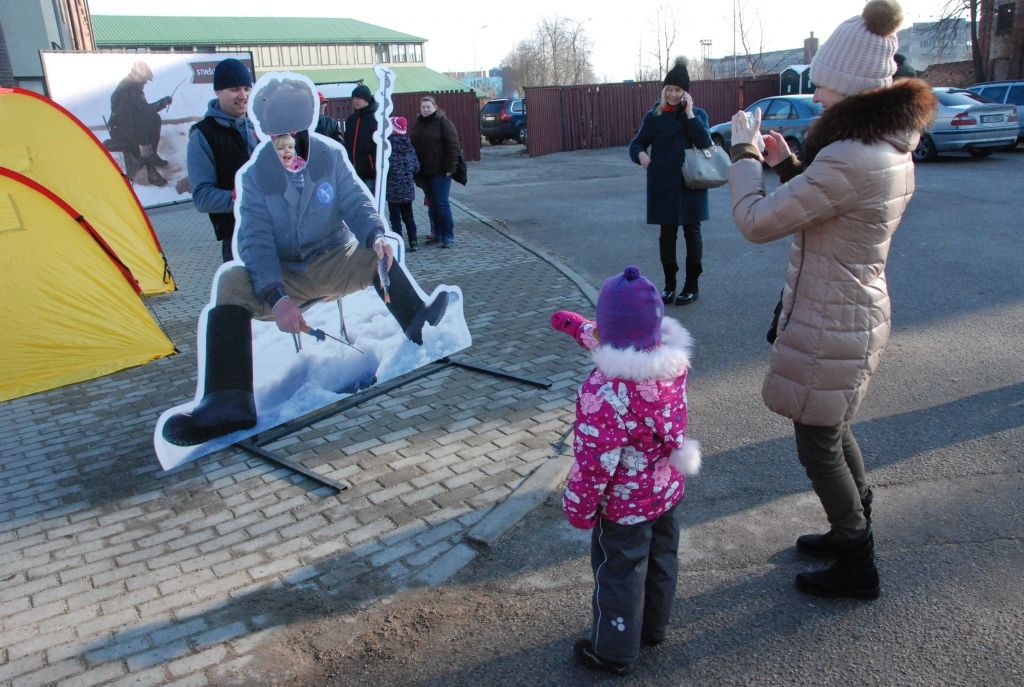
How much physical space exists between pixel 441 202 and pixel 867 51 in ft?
27.0

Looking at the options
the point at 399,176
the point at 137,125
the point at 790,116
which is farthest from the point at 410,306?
the point at 790,116

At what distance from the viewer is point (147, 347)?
6.45 m

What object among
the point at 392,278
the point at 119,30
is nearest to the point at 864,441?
the point at 392,278

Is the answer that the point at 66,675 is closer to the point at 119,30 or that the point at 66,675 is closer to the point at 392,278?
the point at 392,278

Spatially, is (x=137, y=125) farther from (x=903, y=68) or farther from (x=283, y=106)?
(x=903, y=68)

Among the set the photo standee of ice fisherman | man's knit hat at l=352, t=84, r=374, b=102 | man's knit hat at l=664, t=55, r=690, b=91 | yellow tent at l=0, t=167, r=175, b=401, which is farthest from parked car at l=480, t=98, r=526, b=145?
the photo standee of ice fisherman

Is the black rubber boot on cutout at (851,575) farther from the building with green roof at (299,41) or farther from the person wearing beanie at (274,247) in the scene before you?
the building with green roof at (299,41)

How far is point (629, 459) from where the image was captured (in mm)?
2572

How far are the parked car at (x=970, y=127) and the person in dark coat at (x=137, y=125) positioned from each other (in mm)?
15306

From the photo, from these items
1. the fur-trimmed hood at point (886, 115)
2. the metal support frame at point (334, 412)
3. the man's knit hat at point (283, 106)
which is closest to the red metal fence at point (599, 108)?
the metal support frame at point (334, 412)

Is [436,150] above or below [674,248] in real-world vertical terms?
above

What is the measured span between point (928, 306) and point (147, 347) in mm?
6433

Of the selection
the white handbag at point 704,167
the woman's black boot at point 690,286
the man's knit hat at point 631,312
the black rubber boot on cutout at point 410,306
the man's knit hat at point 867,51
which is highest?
the man's knit hat at point 867,51

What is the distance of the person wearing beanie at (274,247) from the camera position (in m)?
4.33
